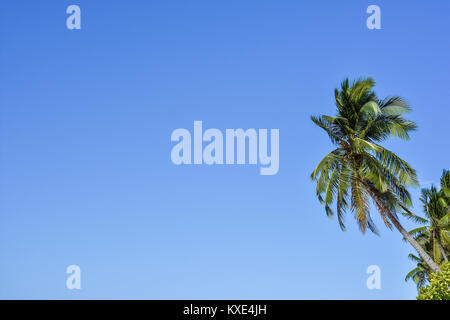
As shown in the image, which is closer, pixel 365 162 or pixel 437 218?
pixel 365 162

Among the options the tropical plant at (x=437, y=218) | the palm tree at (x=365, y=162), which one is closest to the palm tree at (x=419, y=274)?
the tropical plant at (x=437, y=218)

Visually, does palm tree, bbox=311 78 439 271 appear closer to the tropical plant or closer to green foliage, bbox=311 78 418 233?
green foliage, bbox=311 78 418 233

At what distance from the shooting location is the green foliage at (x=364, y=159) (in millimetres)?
20250

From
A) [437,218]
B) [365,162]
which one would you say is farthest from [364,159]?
[437,218]

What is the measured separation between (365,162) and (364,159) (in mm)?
144

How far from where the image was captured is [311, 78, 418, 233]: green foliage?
20250mm

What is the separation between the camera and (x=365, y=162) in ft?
67.8

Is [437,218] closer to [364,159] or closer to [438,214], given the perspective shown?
[438,214]

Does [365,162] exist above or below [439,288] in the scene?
above

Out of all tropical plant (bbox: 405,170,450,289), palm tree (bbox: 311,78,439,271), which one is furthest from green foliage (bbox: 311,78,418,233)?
tropical plant (bbox: 405,170,450,289)

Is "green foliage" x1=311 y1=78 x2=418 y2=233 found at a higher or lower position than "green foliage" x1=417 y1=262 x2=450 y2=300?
higher
